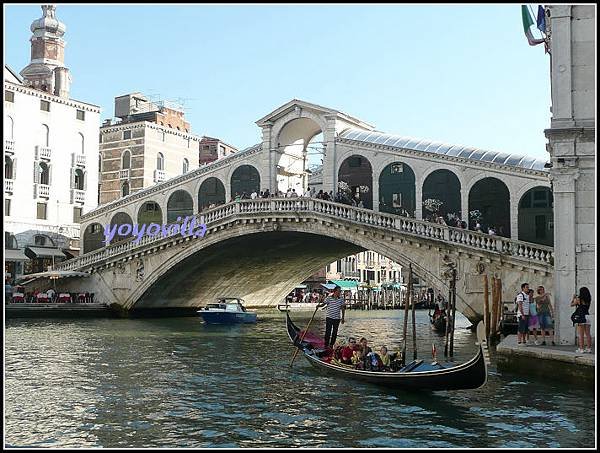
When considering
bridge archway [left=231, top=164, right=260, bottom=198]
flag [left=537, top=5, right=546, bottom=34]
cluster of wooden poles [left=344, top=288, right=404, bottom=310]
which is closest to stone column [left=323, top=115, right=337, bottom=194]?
bridge archway [left=231, top=164, right=260, bottom=198]

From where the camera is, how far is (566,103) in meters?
12.3

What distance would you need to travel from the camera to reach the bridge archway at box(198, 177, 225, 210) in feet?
97.1

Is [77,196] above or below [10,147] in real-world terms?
below

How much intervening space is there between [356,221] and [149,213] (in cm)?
1108

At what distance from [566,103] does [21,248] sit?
24.8 metres

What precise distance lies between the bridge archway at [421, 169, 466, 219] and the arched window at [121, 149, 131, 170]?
1822cm

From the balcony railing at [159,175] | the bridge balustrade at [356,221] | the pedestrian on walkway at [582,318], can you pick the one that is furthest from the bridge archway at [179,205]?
the pedestrian on walkway at [582,318]

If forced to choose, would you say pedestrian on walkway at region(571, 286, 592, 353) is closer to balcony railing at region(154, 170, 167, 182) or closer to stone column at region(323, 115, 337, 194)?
stone column at region(323, 115, 337, 194)

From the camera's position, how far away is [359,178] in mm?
26344

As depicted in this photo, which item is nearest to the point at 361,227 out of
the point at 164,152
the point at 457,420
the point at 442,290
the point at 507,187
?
the point at 442,290

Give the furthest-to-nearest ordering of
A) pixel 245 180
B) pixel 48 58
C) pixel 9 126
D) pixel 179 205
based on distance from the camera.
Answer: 1. pixel 48 58
2. pixel 9 126
3. pixel 179 205
4. pixel 245 180

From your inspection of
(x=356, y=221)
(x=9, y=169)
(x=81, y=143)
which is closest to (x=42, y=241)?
(x=9, y=169)

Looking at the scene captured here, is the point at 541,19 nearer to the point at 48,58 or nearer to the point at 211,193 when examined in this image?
the point at 211,193

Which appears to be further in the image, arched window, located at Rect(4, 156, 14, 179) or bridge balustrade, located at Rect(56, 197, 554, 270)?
arched window, located at Rect(4, 156, 14, 179)
